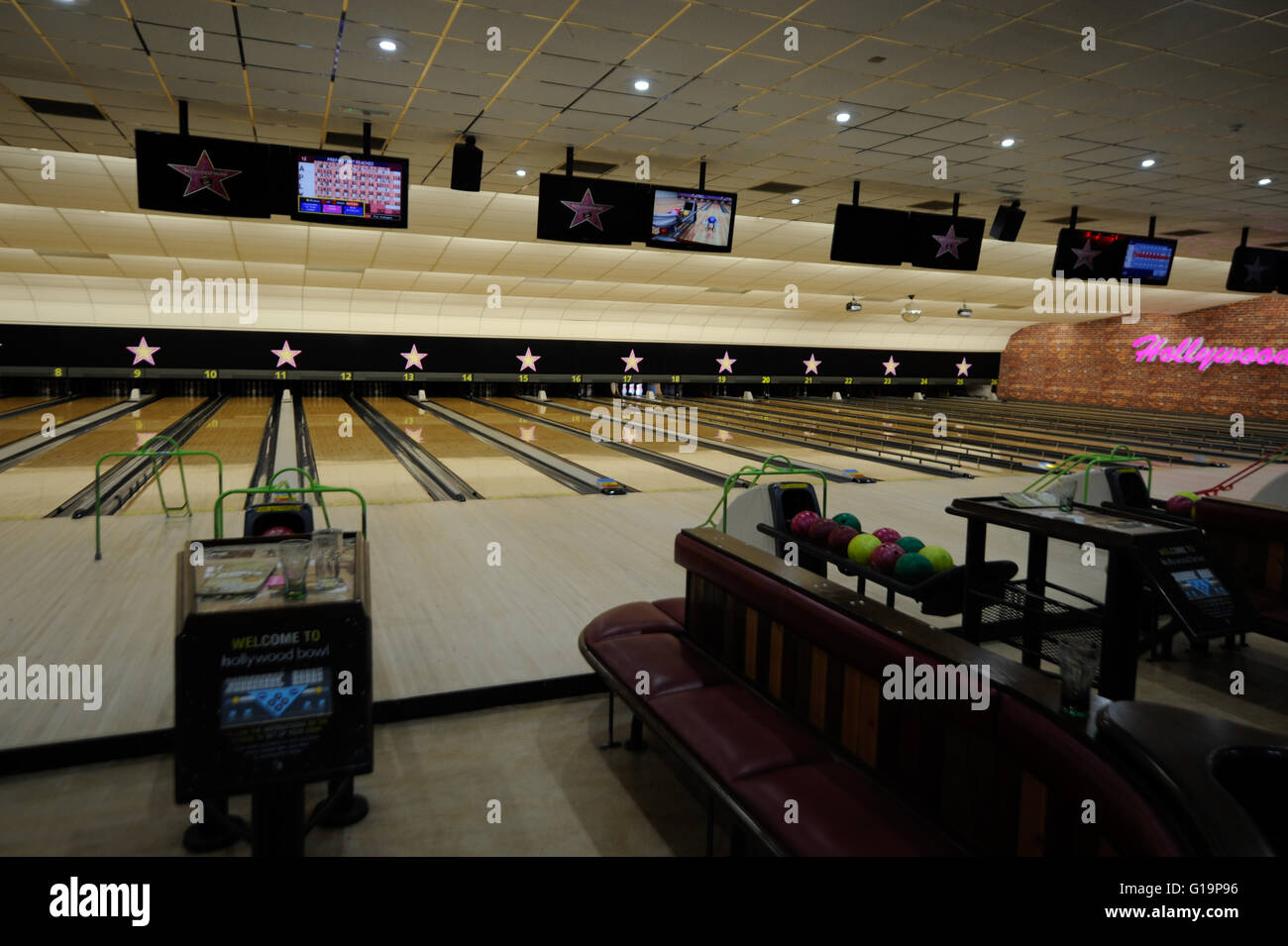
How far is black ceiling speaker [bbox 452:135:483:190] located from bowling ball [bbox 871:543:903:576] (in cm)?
434

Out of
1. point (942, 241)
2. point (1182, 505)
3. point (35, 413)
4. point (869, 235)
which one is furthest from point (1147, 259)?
point (35, 413)

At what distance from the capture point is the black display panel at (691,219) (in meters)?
6.32

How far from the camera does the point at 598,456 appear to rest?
406 inches

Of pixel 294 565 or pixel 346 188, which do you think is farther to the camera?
pixel 346 188

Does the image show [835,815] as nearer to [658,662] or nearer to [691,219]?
[658,662]

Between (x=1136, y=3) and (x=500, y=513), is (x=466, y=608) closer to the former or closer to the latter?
(x=500, y=513)

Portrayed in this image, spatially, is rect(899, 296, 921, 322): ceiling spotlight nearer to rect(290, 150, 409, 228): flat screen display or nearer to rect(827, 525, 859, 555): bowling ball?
rect(290, 150, 409, 228): flat screen display

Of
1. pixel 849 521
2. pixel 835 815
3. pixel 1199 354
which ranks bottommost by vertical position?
pixel 835 815

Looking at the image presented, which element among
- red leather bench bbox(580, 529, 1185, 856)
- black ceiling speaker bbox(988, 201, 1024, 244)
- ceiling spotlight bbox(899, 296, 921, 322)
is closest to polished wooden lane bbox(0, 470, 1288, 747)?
red leather bench bbox(580, 529, 1185, 856)

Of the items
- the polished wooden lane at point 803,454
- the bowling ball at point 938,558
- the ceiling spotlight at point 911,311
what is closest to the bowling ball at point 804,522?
the bowling ball at point 938,558

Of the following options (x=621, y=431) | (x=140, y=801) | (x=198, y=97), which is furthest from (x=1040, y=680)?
(x=621, y=431)

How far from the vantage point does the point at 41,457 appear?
8852 mm

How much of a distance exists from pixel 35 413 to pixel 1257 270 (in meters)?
16.8

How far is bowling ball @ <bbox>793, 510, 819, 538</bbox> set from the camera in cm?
423
